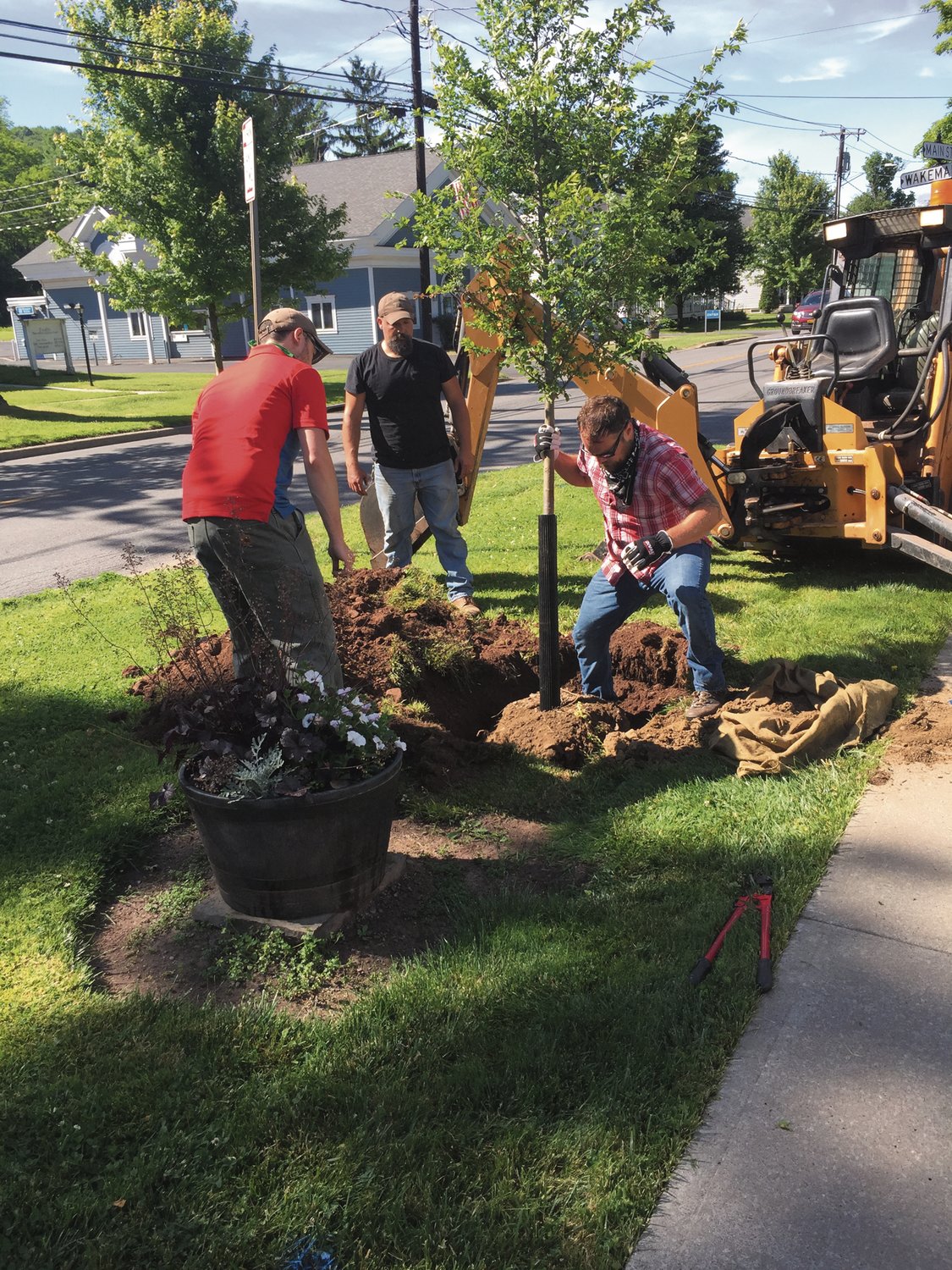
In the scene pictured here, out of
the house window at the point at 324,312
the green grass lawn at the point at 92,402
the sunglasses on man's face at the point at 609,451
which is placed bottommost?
the green grass lawn at the point at 92,402

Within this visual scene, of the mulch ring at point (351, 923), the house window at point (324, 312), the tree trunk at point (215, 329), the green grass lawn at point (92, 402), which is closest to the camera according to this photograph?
the mulch ring at point (351, 923)

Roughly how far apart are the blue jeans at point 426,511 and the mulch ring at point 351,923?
9.55 ft

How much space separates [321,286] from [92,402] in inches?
592

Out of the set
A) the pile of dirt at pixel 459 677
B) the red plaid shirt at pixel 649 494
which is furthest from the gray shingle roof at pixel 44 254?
the red plaid shirt at pixel 649 494

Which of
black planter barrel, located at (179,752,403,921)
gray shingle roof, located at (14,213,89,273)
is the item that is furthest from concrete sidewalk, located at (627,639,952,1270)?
gray shingle roof, located at (14,213,89,273)

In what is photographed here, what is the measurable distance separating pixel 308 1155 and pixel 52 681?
4.11 meters

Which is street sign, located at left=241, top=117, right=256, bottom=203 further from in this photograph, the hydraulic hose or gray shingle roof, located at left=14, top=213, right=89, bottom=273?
gray shingle roof, located at left=14, top=213, right=89, bottom=273

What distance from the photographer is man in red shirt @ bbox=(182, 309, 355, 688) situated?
3.92 metres

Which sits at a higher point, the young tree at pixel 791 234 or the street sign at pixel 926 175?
the young tree at pixel 791 234

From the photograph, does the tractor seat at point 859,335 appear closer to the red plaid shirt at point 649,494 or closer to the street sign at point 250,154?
the red plaid shirt at point 649,494

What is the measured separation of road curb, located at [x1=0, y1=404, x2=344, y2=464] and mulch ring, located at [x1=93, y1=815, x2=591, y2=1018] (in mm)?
13786

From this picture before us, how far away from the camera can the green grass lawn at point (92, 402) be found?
1995cm

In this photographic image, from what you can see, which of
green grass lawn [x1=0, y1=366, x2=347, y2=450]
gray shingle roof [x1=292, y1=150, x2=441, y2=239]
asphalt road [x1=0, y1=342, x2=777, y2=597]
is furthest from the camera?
gray shingle roof [x1=292, y1=150, x2=441, y2=239]

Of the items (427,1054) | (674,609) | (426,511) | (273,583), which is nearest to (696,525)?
(674,609)
